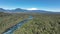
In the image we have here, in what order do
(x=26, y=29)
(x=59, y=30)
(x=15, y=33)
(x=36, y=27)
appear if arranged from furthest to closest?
(x=59, y=30) → (x=36, y=27) → (x=26, y=29) → (x=15, y=33)

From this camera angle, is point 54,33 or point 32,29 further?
point 54,33

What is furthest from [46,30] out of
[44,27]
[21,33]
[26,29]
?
[21,33]

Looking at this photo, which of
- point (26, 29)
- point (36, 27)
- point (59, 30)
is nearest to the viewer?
point (26, 29)

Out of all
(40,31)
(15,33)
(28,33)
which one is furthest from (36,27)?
(15,33)

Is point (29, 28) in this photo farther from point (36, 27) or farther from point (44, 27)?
point (44, 27)

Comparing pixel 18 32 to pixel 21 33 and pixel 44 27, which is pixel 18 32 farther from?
pixel 44 27

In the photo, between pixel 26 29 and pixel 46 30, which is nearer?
pixel 26 29

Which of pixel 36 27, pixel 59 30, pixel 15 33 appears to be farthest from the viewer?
pixel 59 30

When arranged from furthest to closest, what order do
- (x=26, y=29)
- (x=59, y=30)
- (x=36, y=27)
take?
(x=59, y=30)
(x=36, y=27)
(x=26, y=29)
